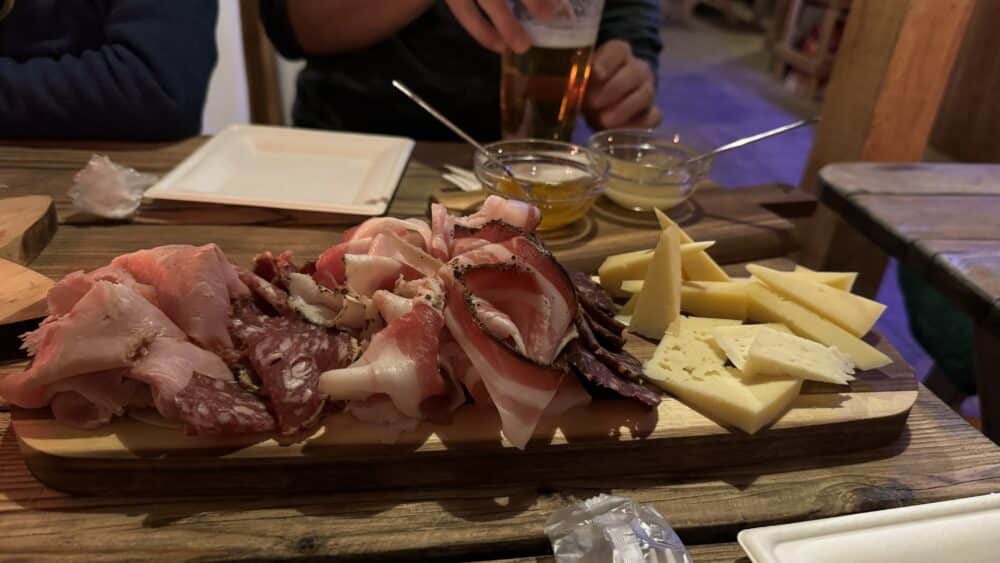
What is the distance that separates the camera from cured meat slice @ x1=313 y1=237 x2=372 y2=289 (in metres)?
0.92

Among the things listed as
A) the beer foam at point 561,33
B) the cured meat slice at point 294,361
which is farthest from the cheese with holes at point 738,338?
the beer foam at point 561,33

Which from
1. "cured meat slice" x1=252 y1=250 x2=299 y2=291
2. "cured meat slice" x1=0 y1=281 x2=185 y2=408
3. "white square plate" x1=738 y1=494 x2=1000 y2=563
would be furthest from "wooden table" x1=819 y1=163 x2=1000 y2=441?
"cured meat slice" x1=0 y1=281 x2=185 y2=408

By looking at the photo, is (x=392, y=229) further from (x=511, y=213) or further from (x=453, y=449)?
(x=453, y=449)

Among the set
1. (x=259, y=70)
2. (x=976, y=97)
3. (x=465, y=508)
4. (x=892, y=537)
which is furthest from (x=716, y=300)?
(x=976, y=97)

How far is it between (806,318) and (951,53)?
1088 millimetres

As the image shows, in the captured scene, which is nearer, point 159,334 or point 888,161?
point 159,334

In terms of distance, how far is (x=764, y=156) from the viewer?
4.44 meters

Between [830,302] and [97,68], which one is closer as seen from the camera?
[830,302]

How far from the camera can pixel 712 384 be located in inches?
33.7

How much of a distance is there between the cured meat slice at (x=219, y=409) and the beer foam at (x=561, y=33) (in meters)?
0.94

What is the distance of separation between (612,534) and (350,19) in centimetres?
146

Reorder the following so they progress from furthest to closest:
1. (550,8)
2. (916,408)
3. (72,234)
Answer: (550,8) < (72,234) < (916,408)

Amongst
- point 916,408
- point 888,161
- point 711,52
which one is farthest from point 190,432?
point 711,52

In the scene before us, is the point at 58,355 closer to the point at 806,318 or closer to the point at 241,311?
the point at 241,311
